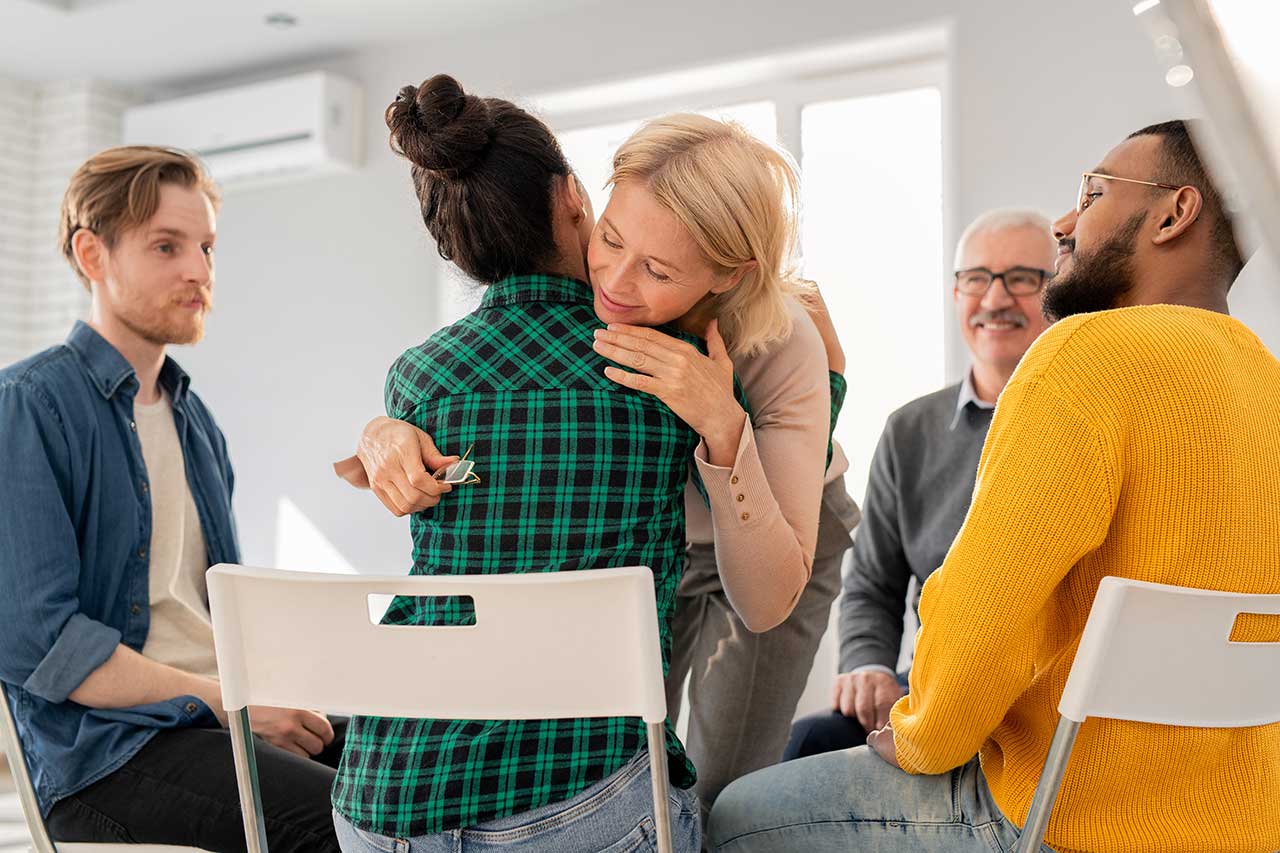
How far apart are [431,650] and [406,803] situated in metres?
0.15

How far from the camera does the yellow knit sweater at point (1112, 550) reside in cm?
104

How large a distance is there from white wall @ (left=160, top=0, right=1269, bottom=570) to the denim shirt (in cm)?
273

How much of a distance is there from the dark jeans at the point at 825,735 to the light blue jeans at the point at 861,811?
0.76 m

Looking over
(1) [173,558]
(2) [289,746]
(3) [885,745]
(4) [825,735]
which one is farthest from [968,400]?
(1) [173,558]

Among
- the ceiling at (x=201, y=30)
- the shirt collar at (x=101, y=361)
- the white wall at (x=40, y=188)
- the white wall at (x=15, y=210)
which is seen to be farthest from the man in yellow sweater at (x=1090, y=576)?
the white wall at (x=15, y=210)

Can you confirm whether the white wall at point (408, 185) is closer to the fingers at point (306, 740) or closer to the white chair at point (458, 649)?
the fingers at point (306, 740)

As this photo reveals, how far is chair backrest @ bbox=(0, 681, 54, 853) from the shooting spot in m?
1.48

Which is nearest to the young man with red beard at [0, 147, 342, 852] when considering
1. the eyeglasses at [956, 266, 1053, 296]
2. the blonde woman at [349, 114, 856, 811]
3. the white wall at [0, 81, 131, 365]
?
the blonde woman at [349, 114, 856, 811]

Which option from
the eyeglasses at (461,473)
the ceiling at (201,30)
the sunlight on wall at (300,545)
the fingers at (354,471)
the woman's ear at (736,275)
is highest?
the ceiling at (201,30)

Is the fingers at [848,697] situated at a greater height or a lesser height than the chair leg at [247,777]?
lesser

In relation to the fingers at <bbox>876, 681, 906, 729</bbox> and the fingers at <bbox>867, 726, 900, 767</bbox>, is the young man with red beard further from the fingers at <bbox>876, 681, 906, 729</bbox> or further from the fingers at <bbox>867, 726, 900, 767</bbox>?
the fingers at <bbox>876, 681, 906, 729</bbox>

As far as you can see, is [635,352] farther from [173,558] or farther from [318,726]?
[173,558]

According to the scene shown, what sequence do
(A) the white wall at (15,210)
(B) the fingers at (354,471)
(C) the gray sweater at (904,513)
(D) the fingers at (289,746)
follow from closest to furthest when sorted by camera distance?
(B) the fingers at (354,471) → (D) the fingers at (289,746) → (C) the gray sweater at (904,513) → (A) the white wall at (15,210)

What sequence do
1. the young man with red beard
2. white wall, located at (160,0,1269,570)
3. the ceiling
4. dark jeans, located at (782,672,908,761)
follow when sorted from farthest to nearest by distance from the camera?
1. the ceiling
2. white wall, located at (160,0,1269,570)
3. dark jeans, located at (782,672,908,761)
4. the young man with red beard
